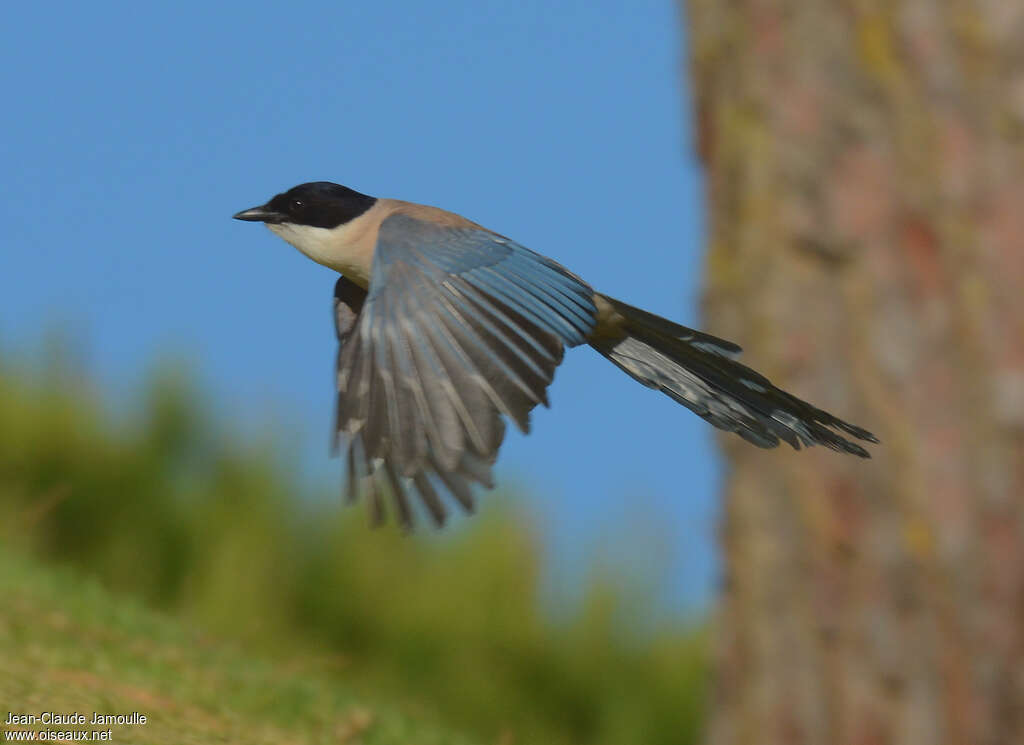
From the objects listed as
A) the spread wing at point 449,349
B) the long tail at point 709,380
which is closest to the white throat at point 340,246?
the spread wing at point 449,349

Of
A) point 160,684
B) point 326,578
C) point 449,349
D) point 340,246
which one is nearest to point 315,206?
point 340,246

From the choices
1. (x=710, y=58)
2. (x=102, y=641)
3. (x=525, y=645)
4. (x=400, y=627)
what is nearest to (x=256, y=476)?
(x=400, y=627)

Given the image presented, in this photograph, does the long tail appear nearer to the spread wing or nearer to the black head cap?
the spread wing

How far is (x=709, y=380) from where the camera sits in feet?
13.5

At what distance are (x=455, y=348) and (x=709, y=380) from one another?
3.25ft

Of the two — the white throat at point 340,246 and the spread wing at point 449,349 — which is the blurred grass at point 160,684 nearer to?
the spread wing at point 449,349

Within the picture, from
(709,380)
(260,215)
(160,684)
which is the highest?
(260,215)

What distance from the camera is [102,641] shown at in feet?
17.0

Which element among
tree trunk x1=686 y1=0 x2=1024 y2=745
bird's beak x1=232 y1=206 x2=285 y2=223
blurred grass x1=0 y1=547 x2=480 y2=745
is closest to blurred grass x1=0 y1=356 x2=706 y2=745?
blurred grass x1=0 y1=547 x2=480 y2=745

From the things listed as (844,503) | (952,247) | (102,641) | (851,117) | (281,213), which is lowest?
(102,641)

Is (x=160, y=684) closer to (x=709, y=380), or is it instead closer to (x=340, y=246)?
(x=340, y=246)

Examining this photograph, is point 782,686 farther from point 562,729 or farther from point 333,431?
point 562,729

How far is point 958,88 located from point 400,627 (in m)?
5.19

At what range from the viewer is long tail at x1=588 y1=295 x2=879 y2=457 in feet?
13.1
